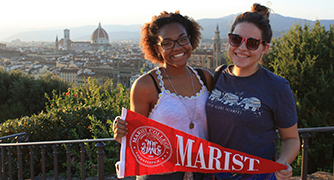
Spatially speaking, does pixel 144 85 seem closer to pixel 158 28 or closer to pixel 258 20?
pixel 158 28

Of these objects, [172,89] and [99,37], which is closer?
[172,89]

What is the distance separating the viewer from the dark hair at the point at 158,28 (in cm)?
172

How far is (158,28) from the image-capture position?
173 centimetres

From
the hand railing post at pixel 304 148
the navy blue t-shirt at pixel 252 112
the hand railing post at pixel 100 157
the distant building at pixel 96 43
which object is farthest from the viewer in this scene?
the distant building at pixel 96 43

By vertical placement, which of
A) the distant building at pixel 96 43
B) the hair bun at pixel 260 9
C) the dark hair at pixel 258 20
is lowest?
the distant building at pixel 96 43

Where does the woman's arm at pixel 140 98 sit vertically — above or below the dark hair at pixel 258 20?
below

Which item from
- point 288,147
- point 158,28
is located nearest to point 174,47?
point 158,28

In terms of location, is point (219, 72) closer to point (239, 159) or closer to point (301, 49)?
point (239, 159)

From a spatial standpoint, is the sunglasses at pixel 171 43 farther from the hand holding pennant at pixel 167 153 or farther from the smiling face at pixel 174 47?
the hand holding pennant at pixel 167 153

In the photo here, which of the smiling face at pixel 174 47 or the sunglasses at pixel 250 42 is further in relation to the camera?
the smiling face at pixel 174 47

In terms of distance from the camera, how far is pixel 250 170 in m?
1.53

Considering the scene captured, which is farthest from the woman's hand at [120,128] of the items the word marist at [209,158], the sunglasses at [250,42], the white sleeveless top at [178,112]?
the sunglasses at [250,42]

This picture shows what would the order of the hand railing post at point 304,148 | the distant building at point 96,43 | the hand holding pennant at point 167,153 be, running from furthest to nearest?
the distant building at point 96,43, the hand railing post at point 304,148, the hand holding pennant at point 167,153

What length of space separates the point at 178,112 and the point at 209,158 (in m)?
0.31
